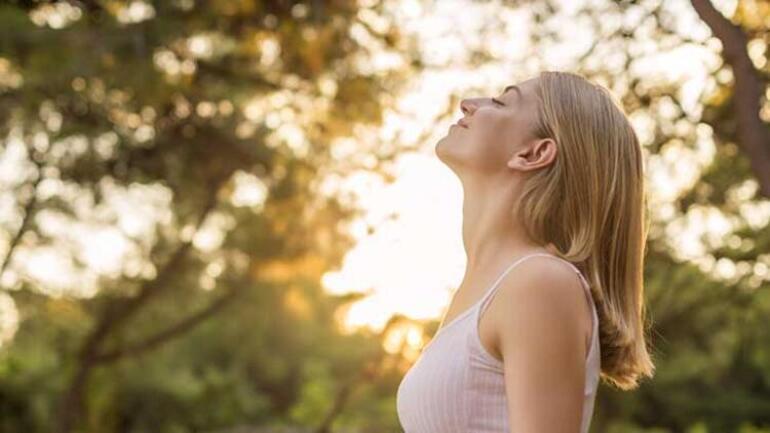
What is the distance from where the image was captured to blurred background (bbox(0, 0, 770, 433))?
579cm

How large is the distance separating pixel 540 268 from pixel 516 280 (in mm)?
37

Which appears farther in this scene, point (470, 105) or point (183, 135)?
point (183, 135)

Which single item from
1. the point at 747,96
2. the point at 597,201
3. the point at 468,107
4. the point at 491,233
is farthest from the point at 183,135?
the point at 597,201

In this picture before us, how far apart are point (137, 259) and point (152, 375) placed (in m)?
11.8

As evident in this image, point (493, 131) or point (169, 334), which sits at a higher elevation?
point (493, 131)

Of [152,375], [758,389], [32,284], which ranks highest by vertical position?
[32,284]

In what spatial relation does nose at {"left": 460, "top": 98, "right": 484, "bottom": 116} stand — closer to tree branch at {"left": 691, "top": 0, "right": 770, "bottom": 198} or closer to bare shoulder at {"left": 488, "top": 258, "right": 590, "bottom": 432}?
bare shoulder at {"left": 488, "top": 258, "right": 590, "bottom": 432}

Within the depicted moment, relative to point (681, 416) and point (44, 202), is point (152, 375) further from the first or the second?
point (44, 202)

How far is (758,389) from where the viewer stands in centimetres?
2938

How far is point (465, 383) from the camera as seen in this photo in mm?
2004

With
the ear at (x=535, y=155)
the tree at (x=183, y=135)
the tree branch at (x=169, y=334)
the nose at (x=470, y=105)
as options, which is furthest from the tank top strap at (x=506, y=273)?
the tree branch at (x=169, y=334)

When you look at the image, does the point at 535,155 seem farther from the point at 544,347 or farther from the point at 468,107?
the point at 544,347

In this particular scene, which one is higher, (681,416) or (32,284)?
(32,284)

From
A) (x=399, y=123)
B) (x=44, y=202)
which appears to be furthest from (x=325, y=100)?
(x=44, y=202)
